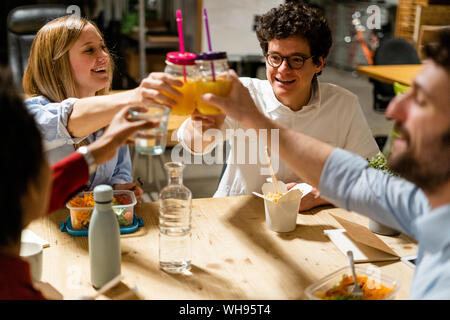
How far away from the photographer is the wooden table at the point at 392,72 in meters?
4.12

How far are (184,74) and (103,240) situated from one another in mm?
488

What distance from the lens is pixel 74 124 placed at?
75.4 inches

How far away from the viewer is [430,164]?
1.12 metres

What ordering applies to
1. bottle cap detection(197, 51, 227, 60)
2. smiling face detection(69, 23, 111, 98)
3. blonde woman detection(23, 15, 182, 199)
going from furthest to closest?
smiling face detection(69, 23, 111, 98) → blonde woman detection(23, 15, 182, 199) → bottle cap detection(197, 51, 227, 60)

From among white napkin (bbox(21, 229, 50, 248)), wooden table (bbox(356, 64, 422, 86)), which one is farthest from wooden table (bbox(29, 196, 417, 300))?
wooden table (bbox(356, 64, 422, 86))

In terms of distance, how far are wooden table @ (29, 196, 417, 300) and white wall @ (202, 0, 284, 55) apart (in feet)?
11.6

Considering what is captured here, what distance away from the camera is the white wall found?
511 cm

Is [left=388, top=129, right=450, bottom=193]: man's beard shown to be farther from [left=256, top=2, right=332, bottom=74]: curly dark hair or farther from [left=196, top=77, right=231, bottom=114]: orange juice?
[left=256, top=2, right=332, bottom=74]: curly dark hair

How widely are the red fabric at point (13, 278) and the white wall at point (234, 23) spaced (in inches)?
169

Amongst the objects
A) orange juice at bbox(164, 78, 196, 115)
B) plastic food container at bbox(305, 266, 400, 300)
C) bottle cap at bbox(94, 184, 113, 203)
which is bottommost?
plastic food container at bbox(305, 266, 400, 300)

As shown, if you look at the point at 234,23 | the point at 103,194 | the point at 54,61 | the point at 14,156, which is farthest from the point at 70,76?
the point at 234,23

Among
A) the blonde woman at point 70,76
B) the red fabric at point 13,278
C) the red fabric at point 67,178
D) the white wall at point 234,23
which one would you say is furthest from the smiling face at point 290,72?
the white wall at point 234,23
